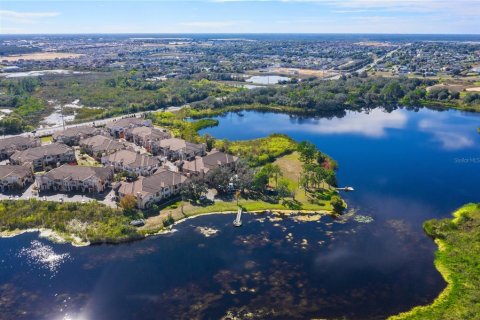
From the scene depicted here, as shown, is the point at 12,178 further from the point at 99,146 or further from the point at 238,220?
the point at 238,220

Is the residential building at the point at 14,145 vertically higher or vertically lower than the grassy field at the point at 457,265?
higher

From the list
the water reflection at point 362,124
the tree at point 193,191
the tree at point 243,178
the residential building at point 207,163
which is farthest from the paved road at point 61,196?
the water reflection at point 362,124

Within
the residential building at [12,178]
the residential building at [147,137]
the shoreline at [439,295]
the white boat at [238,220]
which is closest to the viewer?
the shoreline at [439,295]

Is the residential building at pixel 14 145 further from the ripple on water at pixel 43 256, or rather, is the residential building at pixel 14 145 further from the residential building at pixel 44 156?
the ripple on water at pixel 43 256

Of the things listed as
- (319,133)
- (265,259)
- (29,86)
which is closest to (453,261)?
(265,259)

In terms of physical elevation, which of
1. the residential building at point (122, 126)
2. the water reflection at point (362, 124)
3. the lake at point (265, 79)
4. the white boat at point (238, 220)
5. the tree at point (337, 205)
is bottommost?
the white boat at point (238, 220)

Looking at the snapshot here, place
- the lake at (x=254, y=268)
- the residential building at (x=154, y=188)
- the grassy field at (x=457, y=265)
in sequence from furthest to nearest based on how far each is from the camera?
the residential building at (x=154, y=188), the lake at (x=254, y=268), the grassy field at (x=457, y=265)

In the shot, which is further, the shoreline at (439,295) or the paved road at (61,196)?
the paved road at (61,196)
